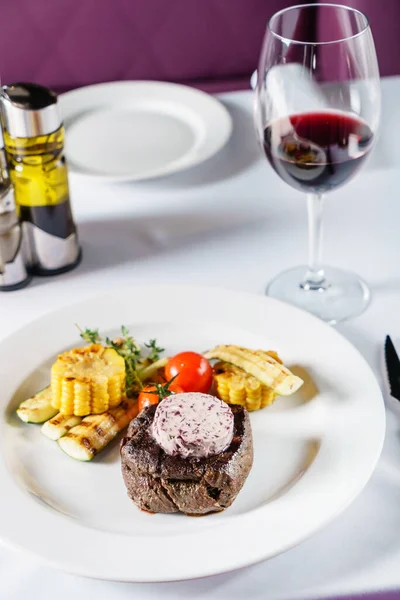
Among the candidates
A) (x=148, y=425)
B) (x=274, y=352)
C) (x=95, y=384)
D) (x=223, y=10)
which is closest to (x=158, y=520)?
(x=148, y=425)

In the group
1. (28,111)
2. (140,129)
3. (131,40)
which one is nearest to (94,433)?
(28,111)

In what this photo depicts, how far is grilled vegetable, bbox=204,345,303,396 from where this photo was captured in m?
1.12

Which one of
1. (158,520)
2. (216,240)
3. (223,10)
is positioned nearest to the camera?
(158,520)

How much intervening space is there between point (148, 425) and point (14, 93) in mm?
593

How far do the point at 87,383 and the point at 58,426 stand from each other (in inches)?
2.8

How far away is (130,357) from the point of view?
1198mm

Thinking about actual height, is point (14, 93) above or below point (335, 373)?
above

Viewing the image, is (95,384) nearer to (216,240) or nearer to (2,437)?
(2,437)

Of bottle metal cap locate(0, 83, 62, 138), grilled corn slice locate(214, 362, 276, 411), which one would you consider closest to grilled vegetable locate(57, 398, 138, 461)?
grilled corn slice locate(214, 362, 276, 411)

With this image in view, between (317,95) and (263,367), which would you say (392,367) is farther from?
(317,95)

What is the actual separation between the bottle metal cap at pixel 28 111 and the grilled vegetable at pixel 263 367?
18.0 inches

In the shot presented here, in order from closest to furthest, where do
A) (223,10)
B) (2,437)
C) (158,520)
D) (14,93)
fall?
(158,520)
(2,437)
(14,93)
(223,10)

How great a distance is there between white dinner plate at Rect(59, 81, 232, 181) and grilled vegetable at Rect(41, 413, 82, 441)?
0.60m

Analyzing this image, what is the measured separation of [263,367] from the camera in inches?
44.9
